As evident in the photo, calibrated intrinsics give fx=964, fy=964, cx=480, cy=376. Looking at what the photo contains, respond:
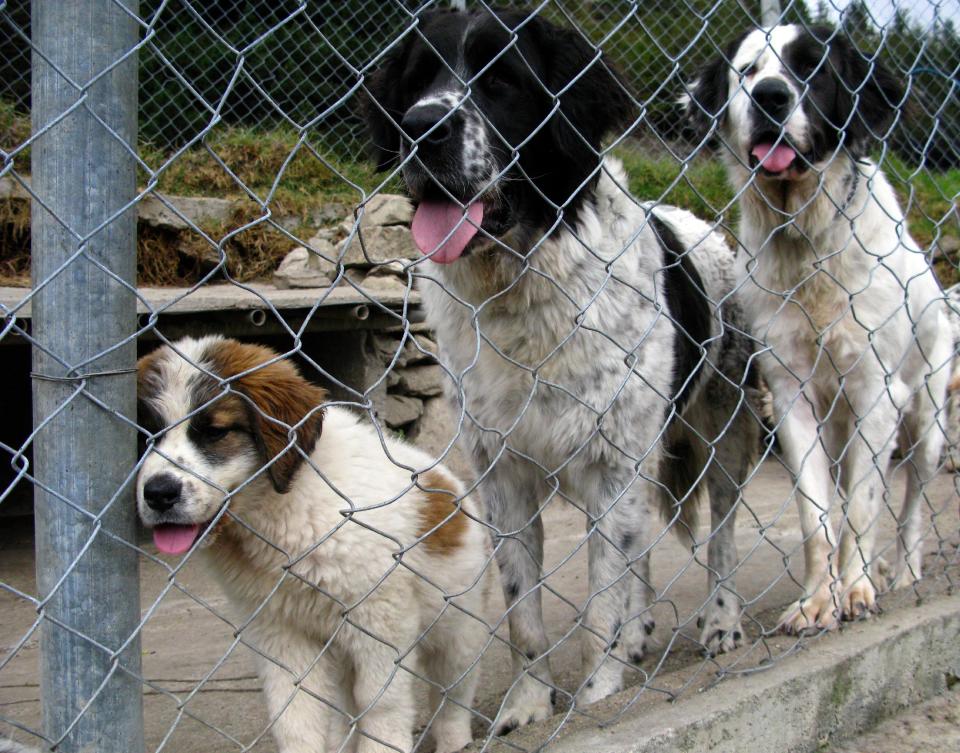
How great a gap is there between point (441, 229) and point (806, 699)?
1413mm

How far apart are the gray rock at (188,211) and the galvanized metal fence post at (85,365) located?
16.3 ft

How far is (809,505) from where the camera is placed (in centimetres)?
314

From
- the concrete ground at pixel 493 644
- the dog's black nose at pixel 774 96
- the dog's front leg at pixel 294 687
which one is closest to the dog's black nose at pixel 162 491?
the concrete ground at pixel 493 644

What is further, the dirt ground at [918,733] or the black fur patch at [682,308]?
the black fur patch at [682,308]

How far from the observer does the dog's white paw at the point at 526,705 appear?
9.27ft

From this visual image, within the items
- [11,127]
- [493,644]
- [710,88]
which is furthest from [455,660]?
[11,127]

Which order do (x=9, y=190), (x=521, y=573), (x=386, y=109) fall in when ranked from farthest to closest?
1. (x=9, y=190)
2. (x=521, y=573)
3. (x=386, y=109)

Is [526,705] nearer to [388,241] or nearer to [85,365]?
[85,365]

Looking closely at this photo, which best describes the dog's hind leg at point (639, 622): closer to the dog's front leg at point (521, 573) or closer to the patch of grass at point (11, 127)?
the dog's front leg at point (521, 573)

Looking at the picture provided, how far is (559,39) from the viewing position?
106 inches

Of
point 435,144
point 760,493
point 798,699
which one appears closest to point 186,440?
point 435,144

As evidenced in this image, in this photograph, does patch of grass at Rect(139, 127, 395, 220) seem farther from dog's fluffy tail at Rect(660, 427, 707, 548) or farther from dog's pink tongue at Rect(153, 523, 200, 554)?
dog's pink tongue at Rect(153, 523, 200, 554)

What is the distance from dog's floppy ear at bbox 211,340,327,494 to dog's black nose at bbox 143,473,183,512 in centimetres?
27

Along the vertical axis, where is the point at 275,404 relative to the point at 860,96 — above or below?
below
